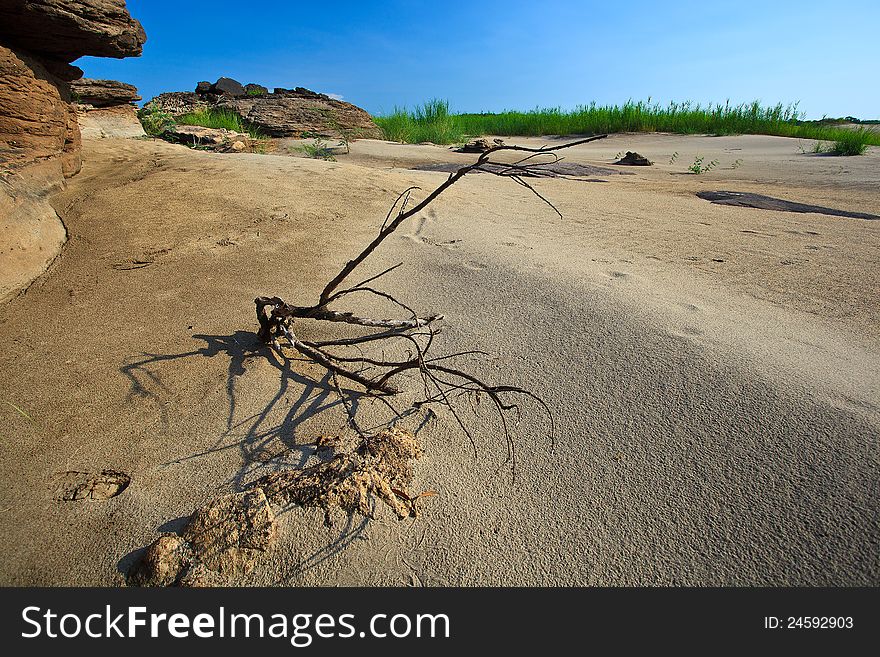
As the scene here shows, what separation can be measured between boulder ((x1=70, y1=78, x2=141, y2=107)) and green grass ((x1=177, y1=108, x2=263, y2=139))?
247 centimetres

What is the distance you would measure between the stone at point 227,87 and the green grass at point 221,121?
208 centimetres

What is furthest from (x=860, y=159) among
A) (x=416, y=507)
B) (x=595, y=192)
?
(x=416, y=507)

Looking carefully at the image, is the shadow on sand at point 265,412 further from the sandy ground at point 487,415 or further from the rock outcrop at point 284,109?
the rock outcrop at point 284,109

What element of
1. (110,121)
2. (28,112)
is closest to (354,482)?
(28,112)

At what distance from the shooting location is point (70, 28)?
2969 millimetres

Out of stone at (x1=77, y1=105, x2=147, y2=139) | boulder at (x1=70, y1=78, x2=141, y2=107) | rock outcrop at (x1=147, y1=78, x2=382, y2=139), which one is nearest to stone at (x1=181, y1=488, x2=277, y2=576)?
stone at (x1=77, y1=105, x2=147, y2=139)

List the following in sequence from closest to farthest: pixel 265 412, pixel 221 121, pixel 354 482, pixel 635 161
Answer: pixel 354 482
pixel 265 412
pixel 635 161
pixel 221 121

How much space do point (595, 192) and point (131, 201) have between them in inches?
147

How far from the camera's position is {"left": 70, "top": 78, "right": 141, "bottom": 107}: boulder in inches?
215

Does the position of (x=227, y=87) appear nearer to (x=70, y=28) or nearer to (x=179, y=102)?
(x=179, y=102)

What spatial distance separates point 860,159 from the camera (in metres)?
7.32

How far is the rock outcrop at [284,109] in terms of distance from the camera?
9.24 m

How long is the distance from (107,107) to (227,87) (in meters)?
7.16

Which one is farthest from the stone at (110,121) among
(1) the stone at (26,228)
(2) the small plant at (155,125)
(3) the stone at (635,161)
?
(3) the stone at (635,161)
